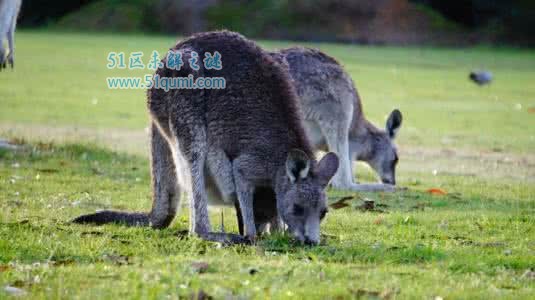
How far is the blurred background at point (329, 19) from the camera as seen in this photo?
1720 inches

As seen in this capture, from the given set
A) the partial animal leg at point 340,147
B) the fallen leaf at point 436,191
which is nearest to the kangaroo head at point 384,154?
the partial animal leg at point 340,147

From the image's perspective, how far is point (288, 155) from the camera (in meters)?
6.95

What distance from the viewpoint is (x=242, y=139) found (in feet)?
24.1

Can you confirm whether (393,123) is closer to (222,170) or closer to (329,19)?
(222,170)

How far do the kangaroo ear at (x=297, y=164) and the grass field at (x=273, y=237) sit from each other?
0.45 meters

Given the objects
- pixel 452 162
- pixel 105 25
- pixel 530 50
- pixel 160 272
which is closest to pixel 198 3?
pixel 105 25

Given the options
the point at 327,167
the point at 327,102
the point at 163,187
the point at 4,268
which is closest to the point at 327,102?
the point at 327,102

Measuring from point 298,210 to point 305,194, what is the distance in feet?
0.40

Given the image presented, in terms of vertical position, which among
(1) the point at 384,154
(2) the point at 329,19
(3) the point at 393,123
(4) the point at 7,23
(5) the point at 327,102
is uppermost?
(4) the point at 7,23

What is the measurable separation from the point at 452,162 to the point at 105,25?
32.0m

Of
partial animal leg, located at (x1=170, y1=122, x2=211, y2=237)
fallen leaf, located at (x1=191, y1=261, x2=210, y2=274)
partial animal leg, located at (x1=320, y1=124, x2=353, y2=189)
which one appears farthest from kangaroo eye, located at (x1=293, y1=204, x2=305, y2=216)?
partial animal leg, located at (x1=320, y1=124, x2=353, y2=189)

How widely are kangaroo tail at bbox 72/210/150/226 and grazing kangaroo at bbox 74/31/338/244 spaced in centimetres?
3

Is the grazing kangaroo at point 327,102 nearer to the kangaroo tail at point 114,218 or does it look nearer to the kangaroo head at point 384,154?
the kangaroo head at point 384,154

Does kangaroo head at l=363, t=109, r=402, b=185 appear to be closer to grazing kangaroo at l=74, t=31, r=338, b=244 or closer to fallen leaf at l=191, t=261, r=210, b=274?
grazing kangaroo at l=74, t=31, r=338, b=244
